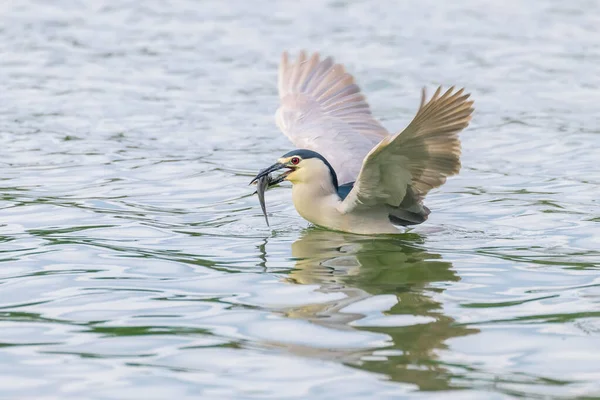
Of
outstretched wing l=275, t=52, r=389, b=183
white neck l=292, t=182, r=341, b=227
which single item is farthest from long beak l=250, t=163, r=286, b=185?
outstretched wing l=275, t=52, r=389, b=183

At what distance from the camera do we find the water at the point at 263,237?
5238 millimetres

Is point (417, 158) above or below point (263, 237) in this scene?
above

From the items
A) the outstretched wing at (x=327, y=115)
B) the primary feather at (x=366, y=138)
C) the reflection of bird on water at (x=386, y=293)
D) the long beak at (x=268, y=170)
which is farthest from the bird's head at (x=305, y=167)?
the outstretched wing at (x=327, y=115)

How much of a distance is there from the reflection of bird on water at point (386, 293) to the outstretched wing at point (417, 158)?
13.3 inches

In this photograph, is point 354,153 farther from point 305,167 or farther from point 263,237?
point 263,237

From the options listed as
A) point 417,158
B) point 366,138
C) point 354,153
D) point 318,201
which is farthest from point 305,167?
point 366,138

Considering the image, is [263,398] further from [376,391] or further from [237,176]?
[237,176]

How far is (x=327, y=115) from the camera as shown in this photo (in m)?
9.66

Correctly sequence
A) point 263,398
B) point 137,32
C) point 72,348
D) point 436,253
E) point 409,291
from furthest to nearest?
point 137,32
point 436,253
point 409,291
point 72,348
point 263,398

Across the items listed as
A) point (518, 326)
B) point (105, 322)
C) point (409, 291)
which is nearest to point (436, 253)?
point (409, 291)

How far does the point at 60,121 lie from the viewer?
12398mm

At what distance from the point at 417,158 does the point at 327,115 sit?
217 cm

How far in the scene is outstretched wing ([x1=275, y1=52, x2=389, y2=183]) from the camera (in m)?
9.06

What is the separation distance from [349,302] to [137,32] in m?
11.9
